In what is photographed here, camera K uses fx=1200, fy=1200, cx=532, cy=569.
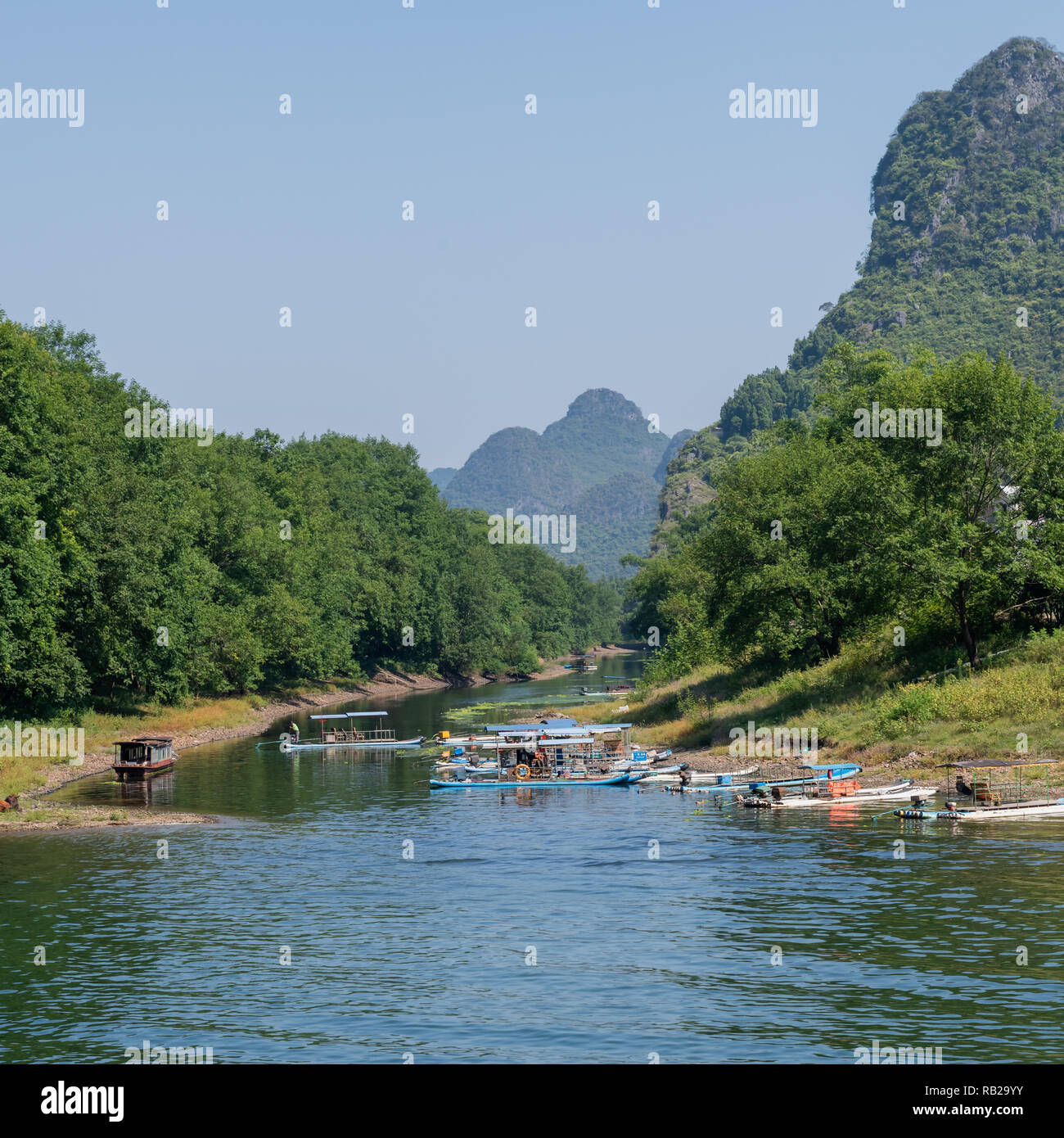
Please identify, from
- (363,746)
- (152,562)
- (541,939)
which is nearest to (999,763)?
(541,939)

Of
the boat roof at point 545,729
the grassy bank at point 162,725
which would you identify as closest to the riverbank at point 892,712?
the boat roof at point 545,729

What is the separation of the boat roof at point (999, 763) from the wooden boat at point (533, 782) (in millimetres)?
19754

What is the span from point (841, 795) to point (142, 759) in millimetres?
41913

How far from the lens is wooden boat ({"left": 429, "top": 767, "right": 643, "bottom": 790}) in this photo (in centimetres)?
7006

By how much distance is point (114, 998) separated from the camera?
30.7 m

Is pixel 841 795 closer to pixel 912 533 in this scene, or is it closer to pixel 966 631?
pixel 966 631

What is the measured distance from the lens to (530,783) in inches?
2842

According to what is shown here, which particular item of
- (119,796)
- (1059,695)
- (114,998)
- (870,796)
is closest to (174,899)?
(114,998)

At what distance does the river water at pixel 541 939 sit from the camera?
27.6 m

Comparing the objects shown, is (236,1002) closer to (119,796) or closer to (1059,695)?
(119,796)

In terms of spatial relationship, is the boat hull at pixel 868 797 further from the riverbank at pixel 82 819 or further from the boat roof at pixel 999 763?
the riverbank at pixel 82 819

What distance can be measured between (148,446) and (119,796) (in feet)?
153

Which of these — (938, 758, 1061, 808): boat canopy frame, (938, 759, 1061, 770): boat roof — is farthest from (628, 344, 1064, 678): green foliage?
(938, 759, 1061, 770): boat roof

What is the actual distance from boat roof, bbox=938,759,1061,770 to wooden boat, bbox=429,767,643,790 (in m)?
19.8
